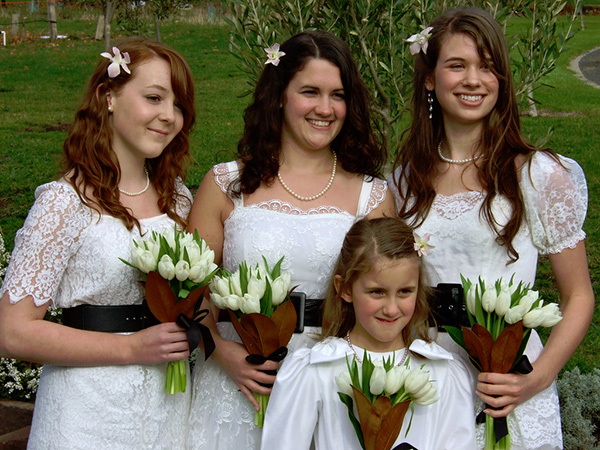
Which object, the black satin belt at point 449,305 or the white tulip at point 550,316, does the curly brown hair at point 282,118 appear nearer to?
the black satin belt at point 449,305

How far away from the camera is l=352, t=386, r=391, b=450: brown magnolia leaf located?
294 cm

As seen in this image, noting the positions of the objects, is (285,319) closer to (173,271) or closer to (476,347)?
(173,271)

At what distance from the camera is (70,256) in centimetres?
320

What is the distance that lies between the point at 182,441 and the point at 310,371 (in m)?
0.76

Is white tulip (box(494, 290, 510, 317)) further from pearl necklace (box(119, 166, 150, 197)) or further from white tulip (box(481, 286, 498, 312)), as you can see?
pearl necklace (box(119, 166, 150, 197))

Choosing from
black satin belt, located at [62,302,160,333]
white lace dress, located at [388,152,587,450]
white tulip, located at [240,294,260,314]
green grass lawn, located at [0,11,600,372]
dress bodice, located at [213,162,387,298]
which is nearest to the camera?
white tulip, located at [240,294,260,314]

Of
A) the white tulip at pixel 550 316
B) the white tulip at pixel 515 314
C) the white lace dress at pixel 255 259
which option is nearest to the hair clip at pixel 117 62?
the white lace dress at pixel 255 259

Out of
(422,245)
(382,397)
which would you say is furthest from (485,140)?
(382,397)

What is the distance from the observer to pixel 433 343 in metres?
3.40

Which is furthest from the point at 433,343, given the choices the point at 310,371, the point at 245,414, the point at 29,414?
the point at 29,414

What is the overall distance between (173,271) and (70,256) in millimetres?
477

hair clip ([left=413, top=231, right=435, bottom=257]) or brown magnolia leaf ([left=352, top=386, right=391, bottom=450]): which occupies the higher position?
hair clip ([left=413, top=231, right=435, bottom=257])

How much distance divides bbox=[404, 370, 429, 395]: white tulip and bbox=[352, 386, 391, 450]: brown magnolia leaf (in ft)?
0.34

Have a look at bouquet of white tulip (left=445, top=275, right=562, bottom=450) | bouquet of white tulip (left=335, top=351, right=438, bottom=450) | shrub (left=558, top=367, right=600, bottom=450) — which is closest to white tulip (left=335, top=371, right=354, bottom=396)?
bouquet of white tulip (left=335, top=351, right=438, bottom=450)
